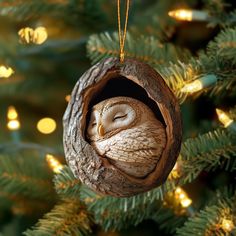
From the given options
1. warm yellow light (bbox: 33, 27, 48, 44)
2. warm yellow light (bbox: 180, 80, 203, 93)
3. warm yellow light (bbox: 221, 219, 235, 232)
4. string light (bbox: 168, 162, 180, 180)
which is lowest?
warm yellow light (bbox: 221, 219, 235, 232)

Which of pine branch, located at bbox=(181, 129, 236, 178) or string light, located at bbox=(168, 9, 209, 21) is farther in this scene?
string light, located at bbox=(168, 9, 209, 21)

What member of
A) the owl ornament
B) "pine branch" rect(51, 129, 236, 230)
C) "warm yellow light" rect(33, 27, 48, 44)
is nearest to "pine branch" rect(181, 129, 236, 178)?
"pine branch" rect(51, 129, 236, 230)

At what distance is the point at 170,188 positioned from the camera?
69 cm

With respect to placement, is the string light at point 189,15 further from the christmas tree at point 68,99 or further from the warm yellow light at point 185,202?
the warm yellow light at point 185,202

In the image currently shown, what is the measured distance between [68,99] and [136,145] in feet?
1.20

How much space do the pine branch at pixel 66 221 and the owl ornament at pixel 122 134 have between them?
0.56 feet

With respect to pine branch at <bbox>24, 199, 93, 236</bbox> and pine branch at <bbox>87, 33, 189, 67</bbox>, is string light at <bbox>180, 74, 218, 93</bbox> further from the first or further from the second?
pine branch at <bbox>24, 199, 93, 236</bbox>

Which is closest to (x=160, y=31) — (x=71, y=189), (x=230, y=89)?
(x=230, y=89)

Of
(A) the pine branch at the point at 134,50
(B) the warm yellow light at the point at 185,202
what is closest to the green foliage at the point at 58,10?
(A) the pine branch at the point at 134,50

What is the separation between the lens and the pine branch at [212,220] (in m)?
0.65

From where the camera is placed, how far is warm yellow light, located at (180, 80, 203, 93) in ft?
2.19

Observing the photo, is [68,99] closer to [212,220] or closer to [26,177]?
[26,177]

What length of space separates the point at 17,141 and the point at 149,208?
1.10ft

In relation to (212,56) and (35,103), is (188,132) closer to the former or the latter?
(212,56)
